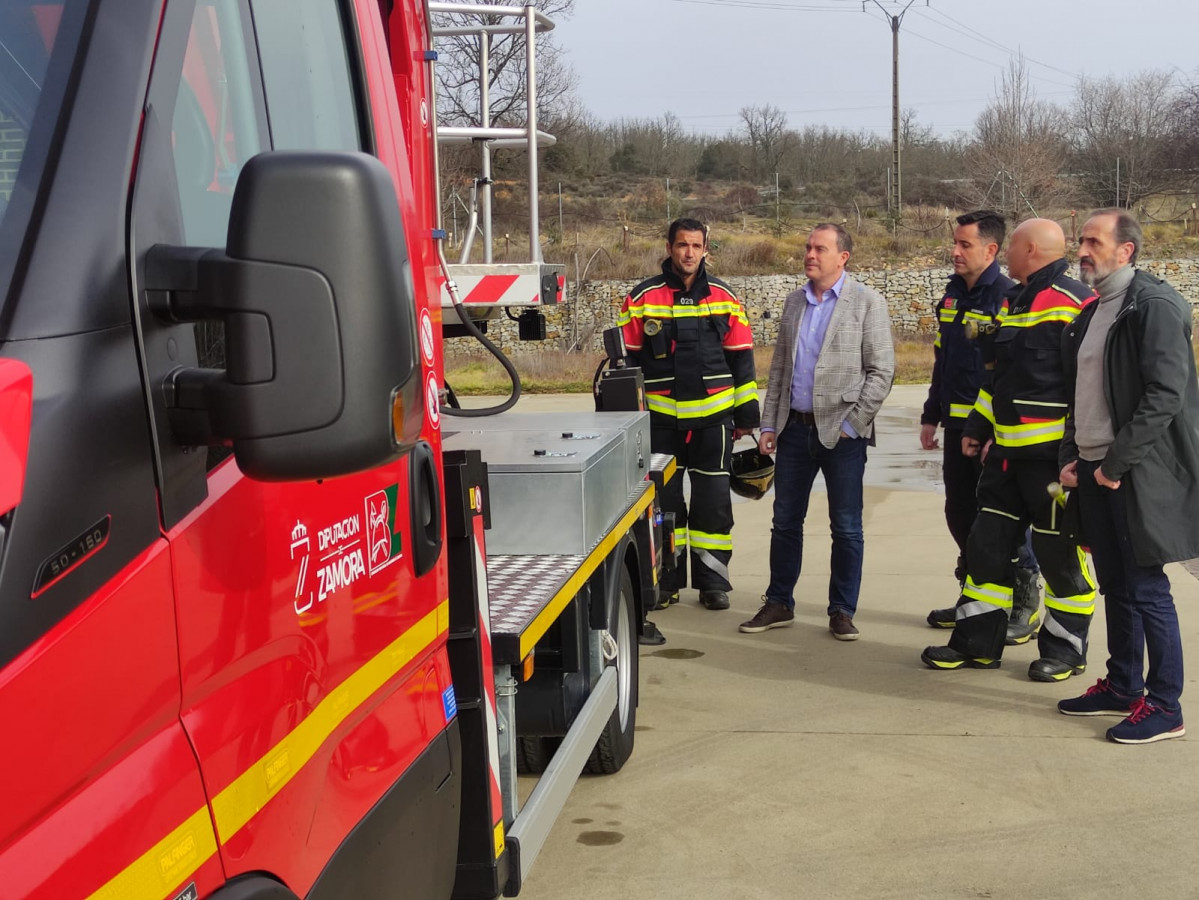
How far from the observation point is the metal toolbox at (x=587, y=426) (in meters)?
4.07

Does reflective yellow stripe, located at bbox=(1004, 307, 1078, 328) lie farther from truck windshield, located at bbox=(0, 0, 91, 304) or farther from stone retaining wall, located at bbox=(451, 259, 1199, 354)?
stone retaining wall, located at bbox=(451, 259, 1199, 354)

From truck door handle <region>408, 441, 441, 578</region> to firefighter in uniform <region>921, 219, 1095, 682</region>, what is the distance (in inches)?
136

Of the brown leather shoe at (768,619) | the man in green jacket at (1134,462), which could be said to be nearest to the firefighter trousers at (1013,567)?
the man in green jacket at (1134,462)

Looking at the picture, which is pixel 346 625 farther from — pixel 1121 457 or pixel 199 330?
pixel 1121 457

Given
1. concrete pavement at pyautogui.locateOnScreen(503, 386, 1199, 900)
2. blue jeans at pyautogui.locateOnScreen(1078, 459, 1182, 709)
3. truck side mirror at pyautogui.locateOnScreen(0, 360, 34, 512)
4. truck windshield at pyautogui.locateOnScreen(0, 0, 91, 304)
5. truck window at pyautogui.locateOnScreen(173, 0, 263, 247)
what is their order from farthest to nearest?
blue jeans at pyautogui.locateOnScreen(1078, 459, 1182, 709), concrete pavement at pyautogui.locateOnScreen(503, 386, 1199, 900), truck window at pyautogui.locateOnScreen(173, 0, 263, 247), truck windshield at pyautogui.locateOnScreen(0, 0, 91, 304), truck side mirror at pyautogui.locateOnScreen(0, 360, 34, 512)

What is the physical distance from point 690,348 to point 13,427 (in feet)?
17.4

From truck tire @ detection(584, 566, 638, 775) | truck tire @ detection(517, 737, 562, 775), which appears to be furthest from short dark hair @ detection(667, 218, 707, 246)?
truck tire @ detection(517, 737, 562, 775)

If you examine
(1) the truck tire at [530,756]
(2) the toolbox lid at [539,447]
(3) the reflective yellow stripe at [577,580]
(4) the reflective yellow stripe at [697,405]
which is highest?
(2) the toolbox lid at [539,447]

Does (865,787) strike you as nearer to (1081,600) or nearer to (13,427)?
(1081,600)

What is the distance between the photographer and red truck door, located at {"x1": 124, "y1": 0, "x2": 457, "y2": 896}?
1451 millimetres

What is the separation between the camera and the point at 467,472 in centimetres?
249

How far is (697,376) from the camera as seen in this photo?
20.7ft

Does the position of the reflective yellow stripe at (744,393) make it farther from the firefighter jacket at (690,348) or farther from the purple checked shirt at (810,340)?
the purple checked shirt at (810,340)

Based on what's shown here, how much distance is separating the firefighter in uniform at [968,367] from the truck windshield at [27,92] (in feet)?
15.9
